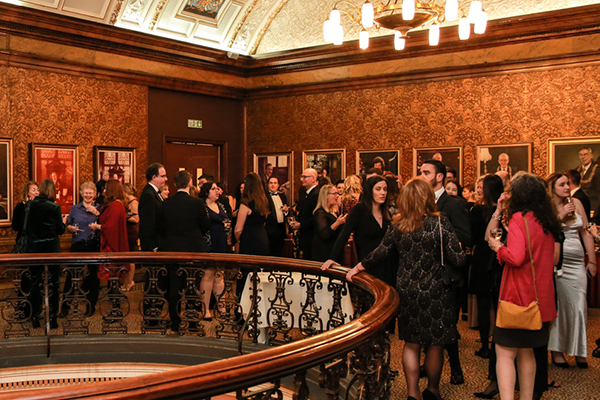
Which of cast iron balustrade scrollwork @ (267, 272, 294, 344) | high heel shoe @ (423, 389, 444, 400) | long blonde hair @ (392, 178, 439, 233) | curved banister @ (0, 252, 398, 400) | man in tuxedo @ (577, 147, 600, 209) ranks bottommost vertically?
high heel shoe @ (423, 389, 444, 400)

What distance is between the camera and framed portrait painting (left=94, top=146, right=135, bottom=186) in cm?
1087

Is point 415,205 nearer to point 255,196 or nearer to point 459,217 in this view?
point 459,217

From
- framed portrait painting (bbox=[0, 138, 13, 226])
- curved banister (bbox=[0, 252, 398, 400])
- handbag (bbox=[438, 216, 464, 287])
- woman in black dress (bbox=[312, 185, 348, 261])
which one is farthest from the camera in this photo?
framed portrait painting (bbox=[0, 138, 13, 226])

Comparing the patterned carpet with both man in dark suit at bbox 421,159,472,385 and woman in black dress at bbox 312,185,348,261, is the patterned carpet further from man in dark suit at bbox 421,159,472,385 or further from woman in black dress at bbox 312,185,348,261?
woman in black dress at bbox 312,185,348,261

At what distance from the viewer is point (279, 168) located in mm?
13344

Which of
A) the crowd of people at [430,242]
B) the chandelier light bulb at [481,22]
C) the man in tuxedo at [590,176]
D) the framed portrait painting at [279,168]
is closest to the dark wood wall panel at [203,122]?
the framed portrait painting at [279,168]

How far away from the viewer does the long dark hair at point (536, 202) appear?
153 inches

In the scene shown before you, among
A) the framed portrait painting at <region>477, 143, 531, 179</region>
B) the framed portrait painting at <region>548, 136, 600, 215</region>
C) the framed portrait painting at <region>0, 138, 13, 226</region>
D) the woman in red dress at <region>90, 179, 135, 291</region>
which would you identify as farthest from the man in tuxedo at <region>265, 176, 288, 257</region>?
the framed portrait painting at <region>548, 136, 600, 215</region>

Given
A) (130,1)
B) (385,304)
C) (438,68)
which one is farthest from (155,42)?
(385,304)

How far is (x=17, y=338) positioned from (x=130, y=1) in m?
7.14

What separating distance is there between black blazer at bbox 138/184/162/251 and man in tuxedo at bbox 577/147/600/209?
6961 millimetres

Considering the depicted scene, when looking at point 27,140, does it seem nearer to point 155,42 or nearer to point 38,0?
point 38,0

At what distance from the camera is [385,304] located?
10.6ft

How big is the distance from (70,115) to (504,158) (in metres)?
8.01
